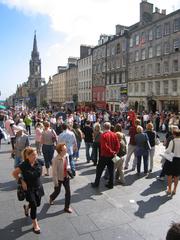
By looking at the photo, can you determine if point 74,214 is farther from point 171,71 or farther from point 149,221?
point 171,71

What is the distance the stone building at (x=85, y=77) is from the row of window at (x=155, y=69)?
16.9 m

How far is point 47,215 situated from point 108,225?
1371 millimetres

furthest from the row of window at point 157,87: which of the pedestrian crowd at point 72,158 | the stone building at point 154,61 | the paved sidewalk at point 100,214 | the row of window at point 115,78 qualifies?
the paved sidewalk at point 100,214

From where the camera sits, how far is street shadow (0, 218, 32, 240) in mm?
4879

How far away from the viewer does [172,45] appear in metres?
34.4

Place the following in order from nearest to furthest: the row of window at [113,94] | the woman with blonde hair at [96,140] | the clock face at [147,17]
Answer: the woman with blonde hair at [96,140]
the clock face at [147,17]
the row of window at [113,94]

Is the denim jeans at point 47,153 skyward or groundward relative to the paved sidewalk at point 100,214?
skyward

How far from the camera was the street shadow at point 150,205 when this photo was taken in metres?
5.96

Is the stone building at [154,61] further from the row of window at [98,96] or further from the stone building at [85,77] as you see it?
the stone building at [85,77]

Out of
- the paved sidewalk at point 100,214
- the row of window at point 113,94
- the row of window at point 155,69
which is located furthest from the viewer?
the row of window at point 113,94

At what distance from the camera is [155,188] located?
25.1 feet

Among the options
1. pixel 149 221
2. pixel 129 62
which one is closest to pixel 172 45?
pixel 129 62

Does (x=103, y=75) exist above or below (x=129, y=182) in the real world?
above

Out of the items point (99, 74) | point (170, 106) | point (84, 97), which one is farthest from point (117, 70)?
point (84, 97)
